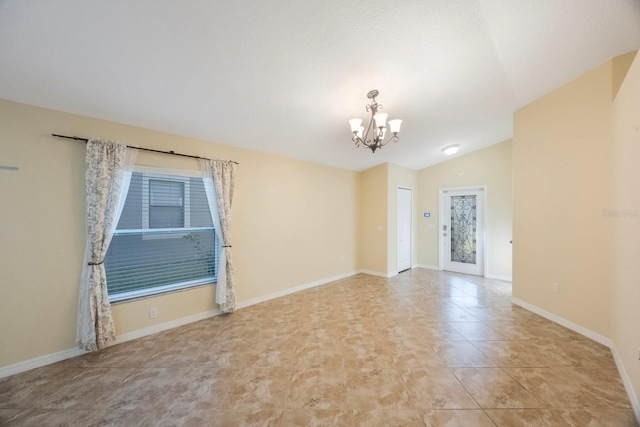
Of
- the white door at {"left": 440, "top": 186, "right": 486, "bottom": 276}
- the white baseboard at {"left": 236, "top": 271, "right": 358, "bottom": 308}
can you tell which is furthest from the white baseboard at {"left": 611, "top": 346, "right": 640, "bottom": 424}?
the white baseboard at {"left": 236, "top": 271, "right": 358, "bottom": 308}

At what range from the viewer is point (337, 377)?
2066 millimetres

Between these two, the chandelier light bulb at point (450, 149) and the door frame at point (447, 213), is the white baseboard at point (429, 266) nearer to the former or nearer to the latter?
the door frame at point (447, 213)

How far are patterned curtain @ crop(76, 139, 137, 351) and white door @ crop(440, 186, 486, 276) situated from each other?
6.44m

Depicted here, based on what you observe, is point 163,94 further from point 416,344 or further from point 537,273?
point 537,273

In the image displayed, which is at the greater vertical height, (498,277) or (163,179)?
(163,179)

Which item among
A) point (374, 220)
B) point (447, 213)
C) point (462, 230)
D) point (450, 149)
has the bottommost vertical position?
point (462, 230)

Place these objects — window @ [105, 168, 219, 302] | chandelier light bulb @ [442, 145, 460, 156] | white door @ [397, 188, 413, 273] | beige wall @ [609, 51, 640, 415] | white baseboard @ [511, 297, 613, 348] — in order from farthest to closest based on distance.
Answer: white door @ [397, 188, 413, 273]
chandelier light bulb @ [442, 145, 460, 156]
window @ [105, 168, 219, 302]
white baseboard @ [511, 297, 613, 348]
beige wall @ [609, 51, 640, 415]

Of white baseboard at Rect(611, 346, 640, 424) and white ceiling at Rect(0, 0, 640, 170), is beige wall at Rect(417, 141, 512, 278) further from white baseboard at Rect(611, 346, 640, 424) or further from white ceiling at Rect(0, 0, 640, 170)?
white baseboard at Rect(611, 346, 640, 424)

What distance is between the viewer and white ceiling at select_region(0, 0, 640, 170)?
1675 mm

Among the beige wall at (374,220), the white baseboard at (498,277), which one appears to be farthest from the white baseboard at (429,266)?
the beige wall at (374,220)

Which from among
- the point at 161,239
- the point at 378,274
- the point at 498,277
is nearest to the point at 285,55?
the point at 161,239

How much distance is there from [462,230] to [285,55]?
562 centimetres

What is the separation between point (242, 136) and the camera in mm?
3348

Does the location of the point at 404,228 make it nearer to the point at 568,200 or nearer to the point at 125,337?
the point at 568,200
